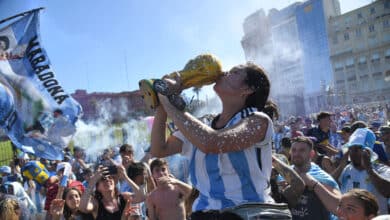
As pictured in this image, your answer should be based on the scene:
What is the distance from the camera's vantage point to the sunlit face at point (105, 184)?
431 centimetres

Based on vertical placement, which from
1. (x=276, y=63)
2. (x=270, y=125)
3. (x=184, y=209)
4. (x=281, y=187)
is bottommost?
(x=184, y=209)

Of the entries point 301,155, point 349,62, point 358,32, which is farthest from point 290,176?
point 349,62

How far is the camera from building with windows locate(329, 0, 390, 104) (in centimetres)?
5888

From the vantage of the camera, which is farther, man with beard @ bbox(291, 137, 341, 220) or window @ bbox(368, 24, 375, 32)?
window @ bbox(368, 24, 375, 32)

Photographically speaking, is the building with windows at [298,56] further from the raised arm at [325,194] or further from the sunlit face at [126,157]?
the raised arm at [325,194]

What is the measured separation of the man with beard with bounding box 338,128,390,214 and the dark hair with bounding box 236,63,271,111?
2.39 m

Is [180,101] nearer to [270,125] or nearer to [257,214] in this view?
[270,125]

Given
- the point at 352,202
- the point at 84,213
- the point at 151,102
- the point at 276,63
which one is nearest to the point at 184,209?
the point at 84,213

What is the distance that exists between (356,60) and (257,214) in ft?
228

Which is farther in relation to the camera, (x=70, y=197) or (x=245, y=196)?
(x=70, y=197)

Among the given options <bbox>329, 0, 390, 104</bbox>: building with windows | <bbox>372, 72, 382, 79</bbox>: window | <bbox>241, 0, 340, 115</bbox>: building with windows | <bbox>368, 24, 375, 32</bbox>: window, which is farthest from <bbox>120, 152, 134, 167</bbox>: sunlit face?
<bbox>372, 72, 382, 79</bbox>: window

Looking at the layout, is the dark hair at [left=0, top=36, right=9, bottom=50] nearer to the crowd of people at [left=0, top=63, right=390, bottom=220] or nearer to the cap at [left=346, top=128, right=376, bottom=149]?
the crowd of people at [left=0, top=63, right=390, bottom=220]

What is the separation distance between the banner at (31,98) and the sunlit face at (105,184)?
11.3 feet

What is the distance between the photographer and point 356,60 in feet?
214
